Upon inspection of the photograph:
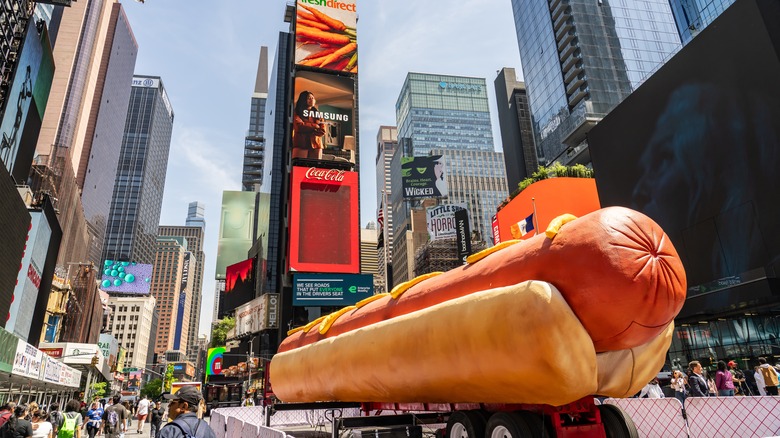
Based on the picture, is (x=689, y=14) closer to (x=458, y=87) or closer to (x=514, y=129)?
(x=514, y=129)

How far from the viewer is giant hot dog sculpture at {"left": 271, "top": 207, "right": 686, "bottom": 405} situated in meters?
4.87

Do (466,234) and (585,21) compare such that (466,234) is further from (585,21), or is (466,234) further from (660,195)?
(585,21)

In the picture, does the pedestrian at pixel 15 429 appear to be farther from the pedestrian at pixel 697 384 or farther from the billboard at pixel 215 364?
the billboard at pixel 215 364

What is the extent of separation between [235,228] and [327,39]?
67.3m

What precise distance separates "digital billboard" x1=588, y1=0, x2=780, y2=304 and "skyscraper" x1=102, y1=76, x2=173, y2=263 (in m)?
159

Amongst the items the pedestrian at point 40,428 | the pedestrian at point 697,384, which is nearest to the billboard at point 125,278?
the pedestrian at point 40,428

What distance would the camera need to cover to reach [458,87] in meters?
145

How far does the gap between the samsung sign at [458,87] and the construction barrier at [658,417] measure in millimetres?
141772

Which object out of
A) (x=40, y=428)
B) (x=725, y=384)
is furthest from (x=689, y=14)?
(x=40, y=428)

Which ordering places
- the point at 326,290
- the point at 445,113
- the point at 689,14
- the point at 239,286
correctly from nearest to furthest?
the point at 326,290 → the point at 239,286 → the point at 689,14 → the point at 445,113

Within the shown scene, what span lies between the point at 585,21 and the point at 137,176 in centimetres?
15195

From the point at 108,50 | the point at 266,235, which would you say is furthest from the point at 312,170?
the point at 108,50

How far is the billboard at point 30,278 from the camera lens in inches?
1150

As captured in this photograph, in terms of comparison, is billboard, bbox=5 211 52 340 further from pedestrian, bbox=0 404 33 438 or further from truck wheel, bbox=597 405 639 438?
truck wheel, bbox=597 405 639 438
